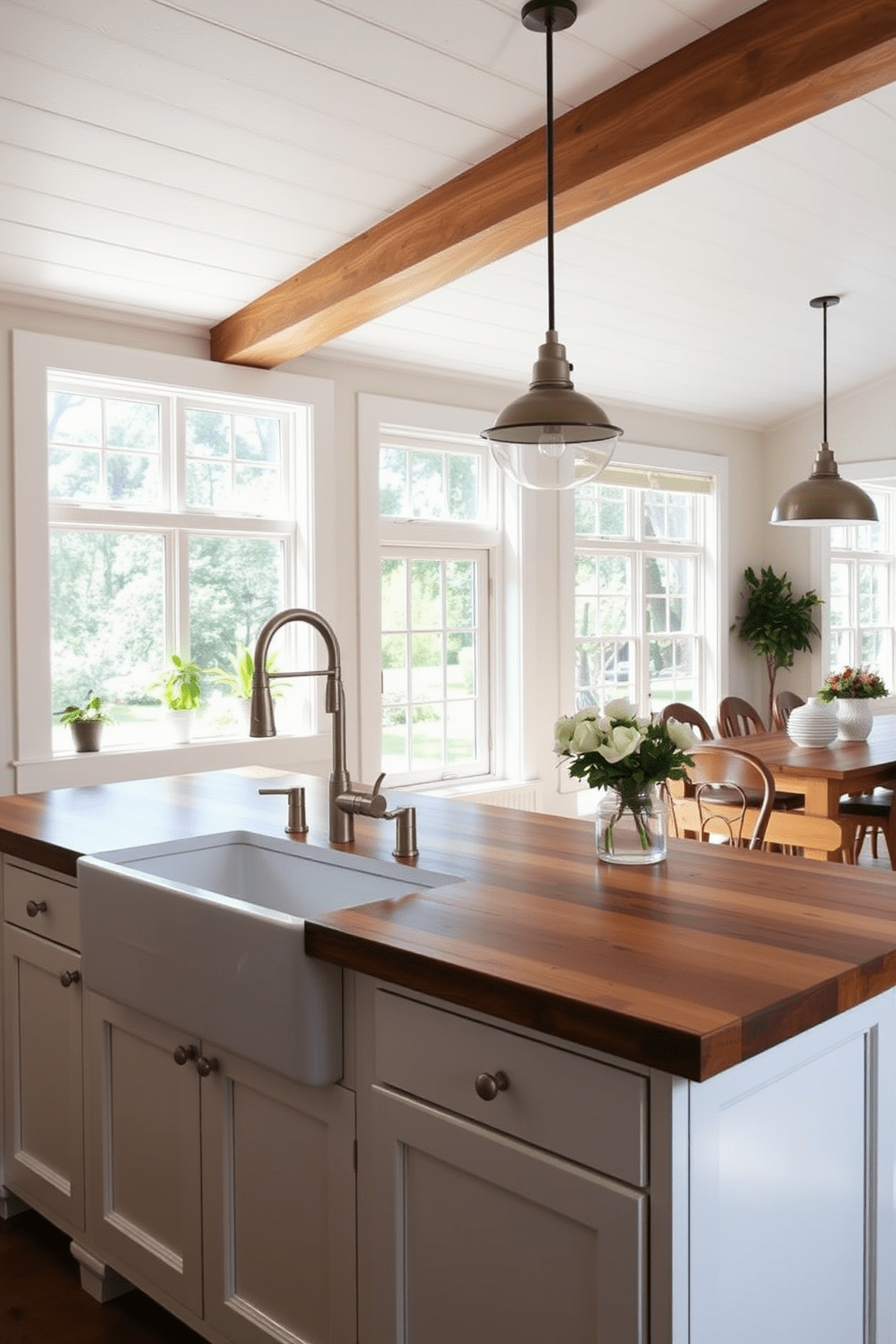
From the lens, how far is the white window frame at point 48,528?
14.3 feet

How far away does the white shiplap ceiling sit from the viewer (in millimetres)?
2900

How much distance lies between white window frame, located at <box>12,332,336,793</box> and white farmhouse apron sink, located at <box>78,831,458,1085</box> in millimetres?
2282

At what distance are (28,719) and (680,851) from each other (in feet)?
9.88

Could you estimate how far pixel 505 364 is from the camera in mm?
5957

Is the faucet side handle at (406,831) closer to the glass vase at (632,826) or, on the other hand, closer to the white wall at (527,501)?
the glass vase at (632,826)

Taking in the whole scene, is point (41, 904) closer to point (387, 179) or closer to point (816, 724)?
point (387, 179)

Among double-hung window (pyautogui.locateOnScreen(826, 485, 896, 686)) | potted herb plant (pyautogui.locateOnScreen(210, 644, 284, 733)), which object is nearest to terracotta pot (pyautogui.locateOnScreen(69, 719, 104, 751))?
potted herb plant (pyautogui.locateOnScreen(210, 644, 284, 733))

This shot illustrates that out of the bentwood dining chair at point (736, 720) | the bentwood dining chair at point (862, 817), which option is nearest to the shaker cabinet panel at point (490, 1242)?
the bentwood dining chair at point (862, 817)

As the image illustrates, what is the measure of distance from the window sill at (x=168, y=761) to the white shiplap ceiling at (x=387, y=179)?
1.80 m

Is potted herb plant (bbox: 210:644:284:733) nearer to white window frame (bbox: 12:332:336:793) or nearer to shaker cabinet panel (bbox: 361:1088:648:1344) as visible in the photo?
white window frame (bbox: 12:332:336:793)

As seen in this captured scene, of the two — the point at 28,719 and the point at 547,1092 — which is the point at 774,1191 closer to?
the point at 547,1092

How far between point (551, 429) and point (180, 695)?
2782mm

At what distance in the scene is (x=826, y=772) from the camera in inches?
162

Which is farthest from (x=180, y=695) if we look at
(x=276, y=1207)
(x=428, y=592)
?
(x=276, y=1207)
